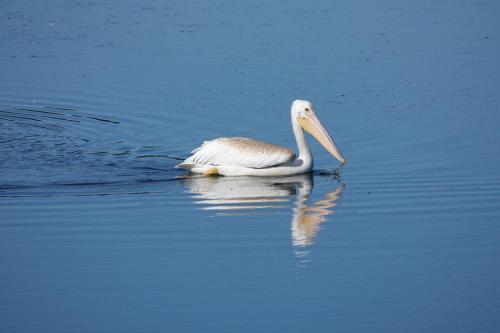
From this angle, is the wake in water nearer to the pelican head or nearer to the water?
the water

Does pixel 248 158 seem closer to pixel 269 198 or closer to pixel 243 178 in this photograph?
pixel 243 178

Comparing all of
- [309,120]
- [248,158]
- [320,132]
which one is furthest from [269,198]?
[309,120]

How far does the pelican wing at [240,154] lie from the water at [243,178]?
0.19 metres

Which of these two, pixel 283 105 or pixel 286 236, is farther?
pixel 283 105

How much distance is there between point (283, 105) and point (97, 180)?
10.8 ft

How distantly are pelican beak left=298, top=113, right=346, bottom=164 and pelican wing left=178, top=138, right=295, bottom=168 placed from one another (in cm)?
40

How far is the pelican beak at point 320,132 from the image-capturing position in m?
9.89

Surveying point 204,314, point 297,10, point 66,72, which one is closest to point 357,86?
point 66,72

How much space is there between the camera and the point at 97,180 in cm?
930

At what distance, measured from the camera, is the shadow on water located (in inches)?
305

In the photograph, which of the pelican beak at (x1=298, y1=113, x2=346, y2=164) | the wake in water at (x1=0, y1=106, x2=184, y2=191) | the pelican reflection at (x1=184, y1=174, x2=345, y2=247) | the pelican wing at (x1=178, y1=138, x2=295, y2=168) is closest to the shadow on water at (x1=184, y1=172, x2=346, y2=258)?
the pelican reflection at (x1=184, y1=174, x2=345, y2=247)

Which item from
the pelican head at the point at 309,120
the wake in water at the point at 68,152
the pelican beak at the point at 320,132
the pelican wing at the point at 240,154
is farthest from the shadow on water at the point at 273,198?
the wake in water at the point at 68,152

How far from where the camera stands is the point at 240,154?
976 centimetres

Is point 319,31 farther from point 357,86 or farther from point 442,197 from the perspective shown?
point 442,197
